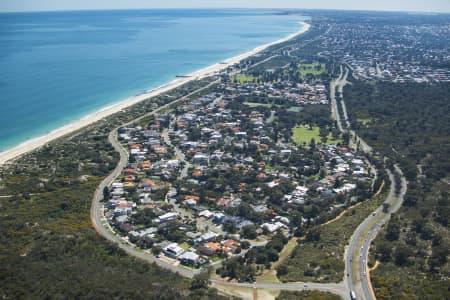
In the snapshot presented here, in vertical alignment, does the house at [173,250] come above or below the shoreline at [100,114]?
below

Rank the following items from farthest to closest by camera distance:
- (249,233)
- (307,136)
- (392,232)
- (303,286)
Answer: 1. (307,136)
2. (249,233)
3. (392,232)
4. (303,286)

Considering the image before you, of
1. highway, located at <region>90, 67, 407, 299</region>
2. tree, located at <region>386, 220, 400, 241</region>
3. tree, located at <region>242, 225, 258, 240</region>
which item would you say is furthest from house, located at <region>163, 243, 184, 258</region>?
tree, located at <region>386, 220, 400, 241</region>

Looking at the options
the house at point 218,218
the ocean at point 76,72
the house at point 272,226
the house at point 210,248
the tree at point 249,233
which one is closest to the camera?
the house at point 210,248

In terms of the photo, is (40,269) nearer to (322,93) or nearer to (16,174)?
(16,174)

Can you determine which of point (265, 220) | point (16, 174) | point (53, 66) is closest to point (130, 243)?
point (265, 220)

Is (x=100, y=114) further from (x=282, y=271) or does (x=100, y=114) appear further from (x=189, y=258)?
(x=282, y=271)

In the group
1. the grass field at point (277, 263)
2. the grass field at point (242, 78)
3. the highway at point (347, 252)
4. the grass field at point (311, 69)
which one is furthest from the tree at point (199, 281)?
the grass field at point (311, 69)

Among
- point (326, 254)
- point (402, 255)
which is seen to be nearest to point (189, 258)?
point (326, 254)

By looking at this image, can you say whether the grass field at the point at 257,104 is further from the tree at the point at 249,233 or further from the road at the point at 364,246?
the tree at the point at 249,233
